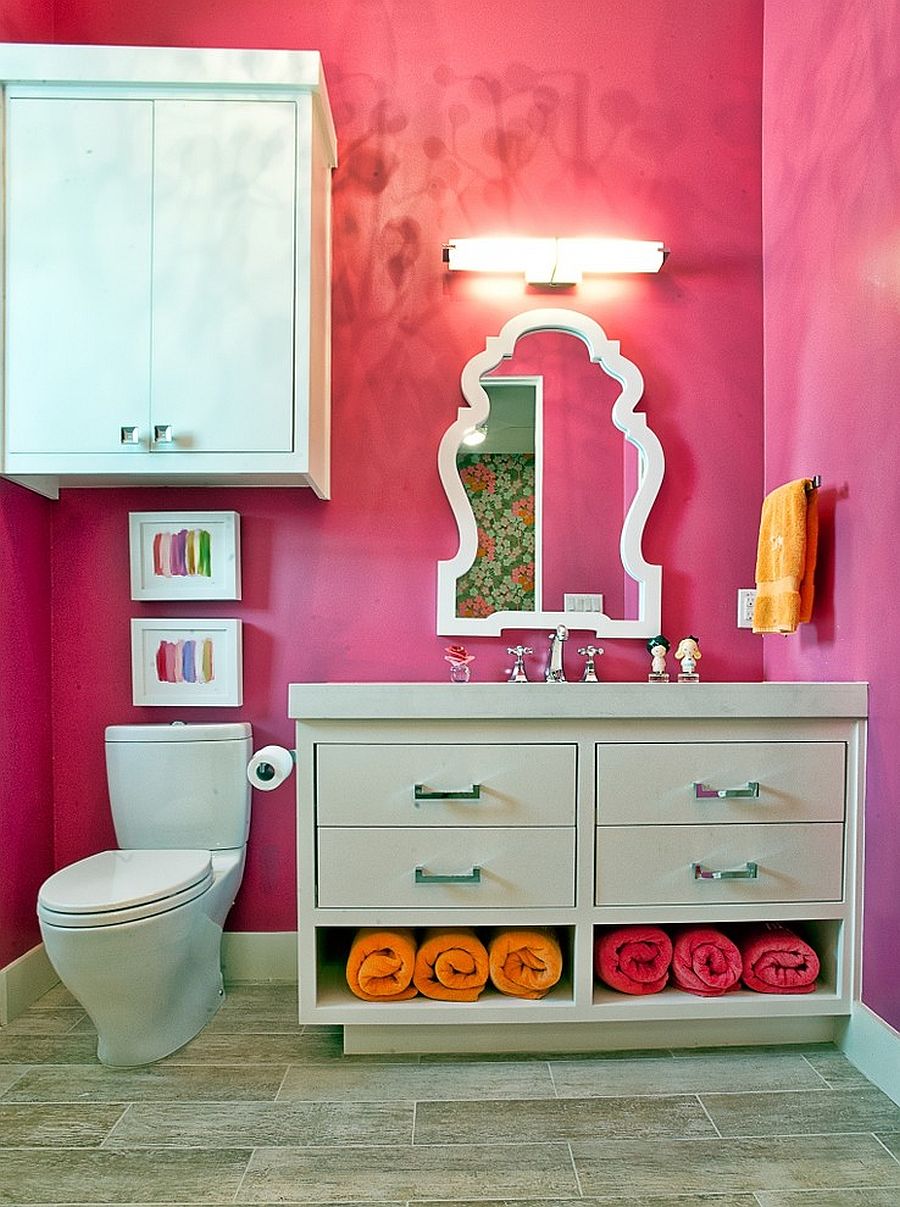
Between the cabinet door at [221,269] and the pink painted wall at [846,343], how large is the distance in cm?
137

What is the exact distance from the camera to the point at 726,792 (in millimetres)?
1988

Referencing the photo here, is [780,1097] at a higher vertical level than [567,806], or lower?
lower

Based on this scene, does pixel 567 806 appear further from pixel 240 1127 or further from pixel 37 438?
pixel 37 438

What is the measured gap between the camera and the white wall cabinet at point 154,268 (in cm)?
213

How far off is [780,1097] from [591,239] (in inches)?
86.7

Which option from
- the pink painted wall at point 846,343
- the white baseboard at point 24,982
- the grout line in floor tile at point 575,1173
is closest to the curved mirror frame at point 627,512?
the pink painted wall at point 846,343

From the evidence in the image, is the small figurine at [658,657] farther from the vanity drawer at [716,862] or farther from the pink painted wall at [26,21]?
the pink painted wall at [26,21]

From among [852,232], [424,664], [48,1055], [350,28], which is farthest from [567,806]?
[350,28]

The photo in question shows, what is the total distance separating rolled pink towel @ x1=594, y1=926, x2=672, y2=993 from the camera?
2.00 metres

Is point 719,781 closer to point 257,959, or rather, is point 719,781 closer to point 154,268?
point 257,959

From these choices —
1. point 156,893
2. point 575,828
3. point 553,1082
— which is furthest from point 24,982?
point 575,828

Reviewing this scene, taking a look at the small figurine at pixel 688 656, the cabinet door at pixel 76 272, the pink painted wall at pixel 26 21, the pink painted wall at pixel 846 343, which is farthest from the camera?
the small figurine at pixel 688 656

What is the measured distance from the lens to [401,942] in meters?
1.98

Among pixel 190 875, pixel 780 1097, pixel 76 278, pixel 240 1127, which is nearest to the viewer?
pixel 240 1127
